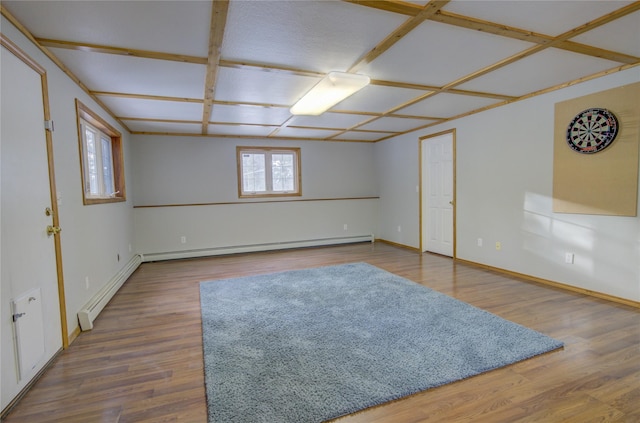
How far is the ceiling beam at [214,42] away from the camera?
175 centimetres

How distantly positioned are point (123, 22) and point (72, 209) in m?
1.57

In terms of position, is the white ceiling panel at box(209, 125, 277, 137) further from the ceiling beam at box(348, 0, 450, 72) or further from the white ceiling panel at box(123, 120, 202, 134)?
the ceiling beam at box(348, 0, 450, 72)

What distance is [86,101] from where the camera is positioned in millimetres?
3049

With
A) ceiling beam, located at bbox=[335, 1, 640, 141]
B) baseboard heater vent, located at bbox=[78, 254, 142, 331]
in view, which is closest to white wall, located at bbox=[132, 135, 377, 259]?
baseboard heater vent, located at bbox=[78, 254, 142, 331]

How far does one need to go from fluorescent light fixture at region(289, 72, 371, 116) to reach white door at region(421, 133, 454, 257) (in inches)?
95.5

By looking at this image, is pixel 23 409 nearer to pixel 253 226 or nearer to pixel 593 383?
pixel 593 383

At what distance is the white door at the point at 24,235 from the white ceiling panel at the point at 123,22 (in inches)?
9.6

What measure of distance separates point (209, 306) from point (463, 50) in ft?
10.1

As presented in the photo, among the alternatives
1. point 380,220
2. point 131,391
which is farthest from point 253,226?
point 131,391

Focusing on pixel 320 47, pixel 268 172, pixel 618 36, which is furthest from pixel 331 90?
pixel 268 172

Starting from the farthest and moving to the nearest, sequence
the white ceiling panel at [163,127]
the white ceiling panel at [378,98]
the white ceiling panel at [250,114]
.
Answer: the white ceiling panel at [163,127], the white ceiling panel at [250,114], the white ceiling panel at [378,98]

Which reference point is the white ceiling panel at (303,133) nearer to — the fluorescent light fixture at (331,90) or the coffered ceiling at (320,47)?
the coffered ceiling at (320,47)

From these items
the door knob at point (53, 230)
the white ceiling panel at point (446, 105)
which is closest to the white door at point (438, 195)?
the white ceiling panel at point (446, 105)

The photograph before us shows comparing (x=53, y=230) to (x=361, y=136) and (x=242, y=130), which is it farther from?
(x=361, y=136)
